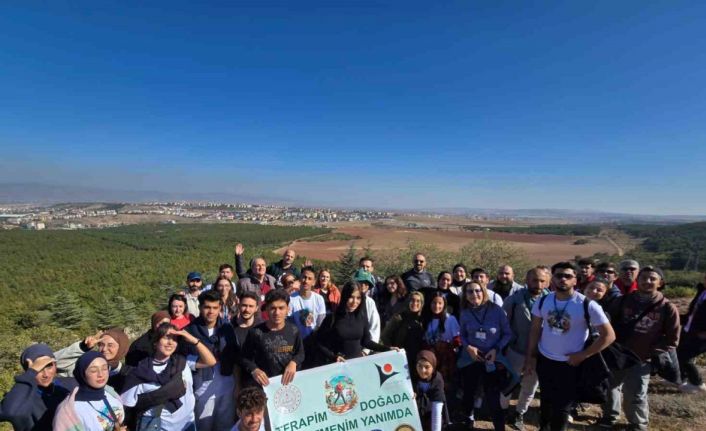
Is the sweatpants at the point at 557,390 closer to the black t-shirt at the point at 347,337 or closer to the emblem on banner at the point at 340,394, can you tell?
the black t-shirt at the point at 347,337

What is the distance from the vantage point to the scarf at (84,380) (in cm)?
275

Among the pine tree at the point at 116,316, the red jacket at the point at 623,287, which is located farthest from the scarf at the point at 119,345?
the pine tree at the point at 116,316

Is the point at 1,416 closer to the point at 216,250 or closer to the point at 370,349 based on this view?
the point at 370,349

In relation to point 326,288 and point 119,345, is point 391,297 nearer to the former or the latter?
point 326,288

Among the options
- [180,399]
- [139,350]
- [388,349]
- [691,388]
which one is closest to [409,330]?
[388,349]

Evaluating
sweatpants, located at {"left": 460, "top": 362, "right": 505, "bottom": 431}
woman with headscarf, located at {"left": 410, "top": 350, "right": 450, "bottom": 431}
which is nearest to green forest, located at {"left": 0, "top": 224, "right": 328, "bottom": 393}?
woman with headscarf, located at {"left": 410, "top": 350, "right": 450, "bottom": 431}

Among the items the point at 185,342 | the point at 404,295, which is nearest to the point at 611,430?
the point at 404,295

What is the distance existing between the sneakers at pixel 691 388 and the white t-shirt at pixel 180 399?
23.3ft

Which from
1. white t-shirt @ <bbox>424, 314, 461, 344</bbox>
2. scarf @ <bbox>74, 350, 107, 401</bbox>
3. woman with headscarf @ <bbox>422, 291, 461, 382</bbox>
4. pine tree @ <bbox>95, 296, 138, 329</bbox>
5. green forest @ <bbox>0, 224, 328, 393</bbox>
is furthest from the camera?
pine tree @ <bbox>95, 296, 138, 329</bbox>

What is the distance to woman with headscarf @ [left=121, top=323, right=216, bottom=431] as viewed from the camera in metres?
3.21

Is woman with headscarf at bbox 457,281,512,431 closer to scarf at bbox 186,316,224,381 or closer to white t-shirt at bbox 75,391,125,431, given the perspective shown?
scarf at bbox 186,316,224,381

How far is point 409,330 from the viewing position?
4625 mm

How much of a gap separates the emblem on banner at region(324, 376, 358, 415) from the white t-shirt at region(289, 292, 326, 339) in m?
0.88

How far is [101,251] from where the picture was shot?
5291cm
